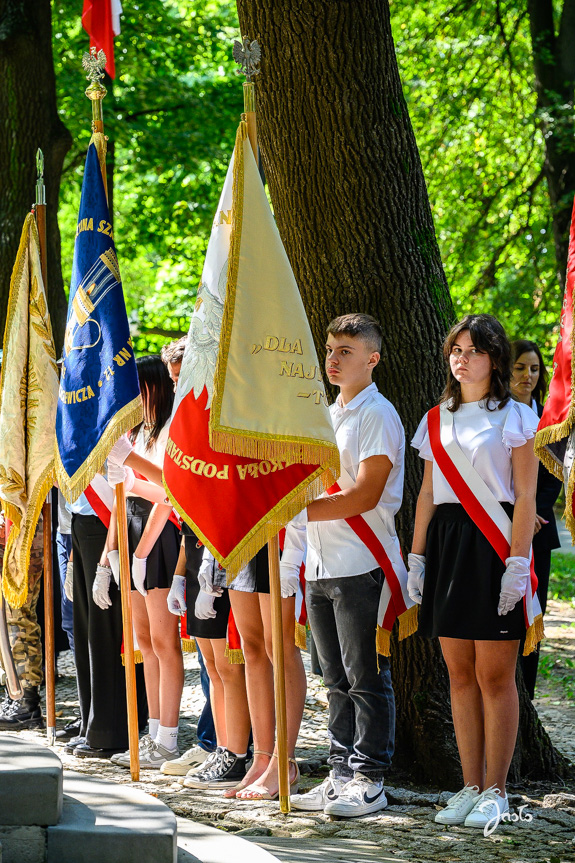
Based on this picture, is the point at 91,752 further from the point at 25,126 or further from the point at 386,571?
the point at 25,126

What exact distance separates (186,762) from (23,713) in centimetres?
173

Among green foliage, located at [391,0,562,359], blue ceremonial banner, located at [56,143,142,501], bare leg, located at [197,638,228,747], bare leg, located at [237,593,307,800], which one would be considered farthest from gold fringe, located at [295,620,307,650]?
green foliage, located at [391,0,562,359]

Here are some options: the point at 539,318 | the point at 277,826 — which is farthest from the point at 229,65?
the point at 277,826

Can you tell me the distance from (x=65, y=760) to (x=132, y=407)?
2100 mm

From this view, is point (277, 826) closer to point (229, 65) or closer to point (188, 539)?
point (188, 539)

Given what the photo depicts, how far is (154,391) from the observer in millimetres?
5516

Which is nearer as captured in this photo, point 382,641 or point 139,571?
point 382,641

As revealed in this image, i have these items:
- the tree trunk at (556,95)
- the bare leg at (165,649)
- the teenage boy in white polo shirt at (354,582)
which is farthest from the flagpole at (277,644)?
the tree trunk at (556,95)

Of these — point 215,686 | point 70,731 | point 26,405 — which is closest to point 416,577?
point 215,686

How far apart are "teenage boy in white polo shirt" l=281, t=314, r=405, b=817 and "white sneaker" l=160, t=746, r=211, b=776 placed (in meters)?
0.93

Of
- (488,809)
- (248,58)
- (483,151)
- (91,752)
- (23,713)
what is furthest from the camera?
(483,151)

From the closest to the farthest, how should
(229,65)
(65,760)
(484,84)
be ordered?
1. (65,760)
2. (484,84)
3. (229,65)

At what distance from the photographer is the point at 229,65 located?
17141mm

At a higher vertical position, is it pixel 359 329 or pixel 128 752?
pixel 359 329
